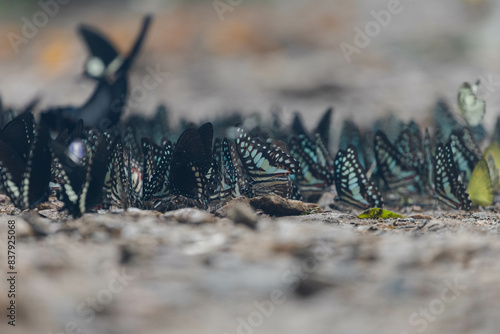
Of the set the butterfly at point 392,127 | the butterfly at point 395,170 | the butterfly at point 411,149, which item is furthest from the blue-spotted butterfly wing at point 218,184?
the butterfly at point 392,127

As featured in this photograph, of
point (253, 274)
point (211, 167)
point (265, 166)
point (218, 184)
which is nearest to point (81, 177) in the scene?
point (211, 167)

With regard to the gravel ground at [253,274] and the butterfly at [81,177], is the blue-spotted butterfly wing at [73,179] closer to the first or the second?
the butterfly at [81,177]

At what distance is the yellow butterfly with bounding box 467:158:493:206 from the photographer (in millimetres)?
5141

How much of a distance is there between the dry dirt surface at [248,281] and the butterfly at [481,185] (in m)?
2.48

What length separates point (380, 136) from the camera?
574 centimetres

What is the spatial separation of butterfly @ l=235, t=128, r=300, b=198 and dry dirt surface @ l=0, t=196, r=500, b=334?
1.80m

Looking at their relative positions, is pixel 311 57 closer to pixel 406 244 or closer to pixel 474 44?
pixel 474 44

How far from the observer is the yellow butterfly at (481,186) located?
5.14 m

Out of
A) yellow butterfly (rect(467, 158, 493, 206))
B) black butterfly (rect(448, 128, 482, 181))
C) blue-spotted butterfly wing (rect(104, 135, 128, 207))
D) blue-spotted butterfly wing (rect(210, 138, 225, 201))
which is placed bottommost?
yellow butterfly (rect(467, 158, 493, 206))

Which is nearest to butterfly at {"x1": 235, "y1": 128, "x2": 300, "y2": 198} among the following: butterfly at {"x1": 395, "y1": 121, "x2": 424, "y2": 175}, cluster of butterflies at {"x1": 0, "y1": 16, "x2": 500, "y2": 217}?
cluster of butterflies at {"x1": 0, "y1": 16, "x2": 500, "y2": 217}

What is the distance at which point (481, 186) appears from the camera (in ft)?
17.0

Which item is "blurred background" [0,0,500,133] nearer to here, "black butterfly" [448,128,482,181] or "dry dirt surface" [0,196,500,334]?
"black butterfly" [448,128,482,181]

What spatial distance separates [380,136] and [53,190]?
3.18m

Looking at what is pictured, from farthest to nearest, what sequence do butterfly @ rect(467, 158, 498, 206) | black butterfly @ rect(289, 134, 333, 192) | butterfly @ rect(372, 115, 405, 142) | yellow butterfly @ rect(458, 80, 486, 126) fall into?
butterfly @ rect(372, 115, 405, 142), yellow butterfly @ rect(458, 80, 486, 126), black butterfly @ rect(289, 134, 333, 192), butterfly @ rect(467, 158, 498, 206)
